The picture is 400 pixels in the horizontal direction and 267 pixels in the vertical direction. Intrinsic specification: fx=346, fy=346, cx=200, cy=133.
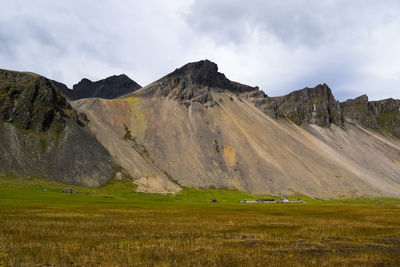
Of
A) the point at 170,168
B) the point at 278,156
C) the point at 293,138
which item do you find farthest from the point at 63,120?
the point at 293,138

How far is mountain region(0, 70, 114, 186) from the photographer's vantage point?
119562mm

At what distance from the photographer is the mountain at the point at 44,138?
120 meters

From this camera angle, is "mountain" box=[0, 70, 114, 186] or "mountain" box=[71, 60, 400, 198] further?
"mountain" box=[71, 60, 400, 198]

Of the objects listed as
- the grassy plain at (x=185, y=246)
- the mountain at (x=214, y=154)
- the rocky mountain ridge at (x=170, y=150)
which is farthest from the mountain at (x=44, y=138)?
the grassy plain at (x=185, y=246)

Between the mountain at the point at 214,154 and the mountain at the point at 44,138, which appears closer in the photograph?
the mountain at the point at 44,138

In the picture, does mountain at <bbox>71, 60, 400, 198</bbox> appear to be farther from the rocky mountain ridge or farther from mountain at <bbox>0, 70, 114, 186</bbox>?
mountain at <bbox>0, 70, 114, 186</bbox>

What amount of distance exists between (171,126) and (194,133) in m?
12.5

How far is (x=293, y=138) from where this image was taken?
641ft

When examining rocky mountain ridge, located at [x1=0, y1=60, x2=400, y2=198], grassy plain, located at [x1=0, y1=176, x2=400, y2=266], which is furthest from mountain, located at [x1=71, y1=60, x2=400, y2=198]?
grassy plain, located at [x1=0, y1=176, x2=400, y2=266]

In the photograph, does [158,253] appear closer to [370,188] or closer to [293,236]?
[293,236]

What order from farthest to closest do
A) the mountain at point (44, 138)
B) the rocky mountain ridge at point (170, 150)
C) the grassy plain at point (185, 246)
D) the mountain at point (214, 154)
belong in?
the mountain at point (214, 154), the rocky mountain ridge at point (170, 150), the mountain at point (44, 138), the grassy plain at point (185, 246)

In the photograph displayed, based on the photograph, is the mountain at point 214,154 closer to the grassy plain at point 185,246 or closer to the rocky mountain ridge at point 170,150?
the rocky mountain ridge at point 170,150

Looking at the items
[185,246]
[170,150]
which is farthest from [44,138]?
[185,246]

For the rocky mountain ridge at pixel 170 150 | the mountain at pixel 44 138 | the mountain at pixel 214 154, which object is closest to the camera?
the mountain at pixel 44 138
